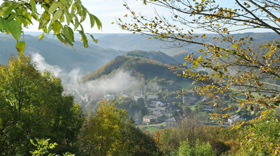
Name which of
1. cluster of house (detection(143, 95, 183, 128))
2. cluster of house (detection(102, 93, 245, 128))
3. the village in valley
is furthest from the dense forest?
cluster of house (detection(102, 93, 245, 128))

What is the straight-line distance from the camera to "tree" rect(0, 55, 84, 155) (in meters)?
8.75

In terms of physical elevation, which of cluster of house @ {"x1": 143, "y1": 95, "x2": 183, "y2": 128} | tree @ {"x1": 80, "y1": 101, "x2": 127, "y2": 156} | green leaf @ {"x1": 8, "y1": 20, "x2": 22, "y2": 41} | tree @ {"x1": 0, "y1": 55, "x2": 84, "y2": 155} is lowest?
cluster of house @ {"x1": 143, "y1": 95, "x2": 183, "y2": 128}

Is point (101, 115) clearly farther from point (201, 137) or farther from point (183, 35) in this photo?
point (201, 137)

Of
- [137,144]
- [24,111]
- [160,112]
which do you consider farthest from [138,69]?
[24,111]

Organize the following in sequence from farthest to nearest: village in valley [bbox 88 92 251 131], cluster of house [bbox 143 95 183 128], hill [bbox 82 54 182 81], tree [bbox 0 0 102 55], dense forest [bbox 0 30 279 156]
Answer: hill [bbox 82 54 182 81] < cluster of house [bbox 143 95 183 128] < village in valley [bbox 88 92 251 131] < dense forest [bbox 0 30 279 156] < tree [bbox 0 0 102 55]

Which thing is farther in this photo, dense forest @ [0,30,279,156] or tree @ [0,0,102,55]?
dense forest @ [0,30,279,156]

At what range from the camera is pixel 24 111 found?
380 inches

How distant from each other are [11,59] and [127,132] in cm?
1163

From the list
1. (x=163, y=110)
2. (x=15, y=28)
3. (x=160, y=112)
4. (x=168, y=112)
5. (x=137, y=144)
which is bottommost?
(x=163, y=110)

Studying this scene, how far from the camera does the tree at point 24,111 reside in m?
8.75

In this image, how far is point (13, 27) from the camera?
35.6 inches

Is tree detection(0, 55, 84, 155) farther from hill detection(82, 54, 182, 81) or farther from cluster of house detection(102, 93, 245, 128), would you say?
hill detection(82, 54, 182, 81)

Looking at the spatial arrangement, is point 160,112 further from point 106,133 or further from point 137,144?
point 106,133

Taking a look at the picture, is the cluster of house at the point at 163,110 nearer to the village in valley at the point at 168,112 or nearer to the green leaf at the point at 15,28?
the village in valley at the point at 168,112
